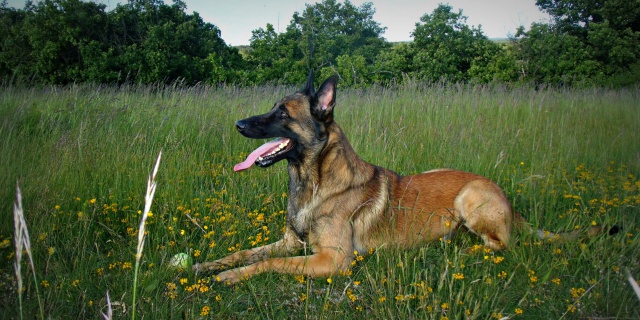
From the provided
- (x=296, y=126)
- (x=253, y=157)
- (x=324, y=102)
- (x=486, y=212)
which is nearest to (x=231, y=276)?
(x=253, y=157)

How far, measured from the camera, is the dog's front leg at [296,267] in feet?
8.96

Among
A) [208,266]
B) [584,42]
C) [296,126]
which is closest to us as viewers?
[208,266]

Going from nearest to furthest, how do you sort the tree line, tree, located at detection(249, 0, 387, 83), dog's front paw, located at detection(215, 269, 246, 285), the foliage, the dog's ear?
dog's front paw, located at detection(215, 269, 246, 285) → the dog's ear → the tree line → the foliage → tree, located at detection(249, 0, 387, 83)

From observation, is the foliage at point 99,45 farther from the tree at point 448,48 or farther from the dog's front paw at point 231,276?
the dog's front paw at point 231,276

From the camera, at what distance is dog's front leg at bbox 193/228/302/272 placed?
288cm

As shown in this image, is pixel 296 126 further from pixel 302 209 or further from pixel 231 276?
pixel 231 276

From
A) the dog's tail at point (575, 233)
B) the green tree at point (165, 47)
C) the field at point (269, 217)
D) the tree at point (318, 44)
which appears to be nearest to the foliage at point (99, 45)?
the green tree at point (165, 47)

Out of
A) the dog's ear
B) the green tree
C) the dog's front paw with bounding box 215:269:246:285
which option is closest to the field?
the dog's front paw with bounding box 215:269:246:285

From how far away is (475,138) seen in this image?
5.54 metres

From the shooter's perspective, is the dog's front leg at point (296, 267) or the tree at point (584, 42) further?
the tree at point (584, 42)

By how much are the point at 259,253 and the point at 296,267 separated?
53 centimetres

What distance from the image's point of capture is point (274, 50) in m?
18.7

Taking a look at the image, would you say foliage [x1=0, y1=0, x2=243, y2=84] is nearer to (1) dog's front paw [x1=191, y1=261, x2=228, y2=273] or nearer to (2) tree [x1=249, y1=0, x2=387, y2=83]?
(2) tree [x1=249, y1=0, x2=387, y2=83]

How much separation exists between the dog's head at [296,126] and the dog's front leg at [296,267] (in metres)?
0.73
